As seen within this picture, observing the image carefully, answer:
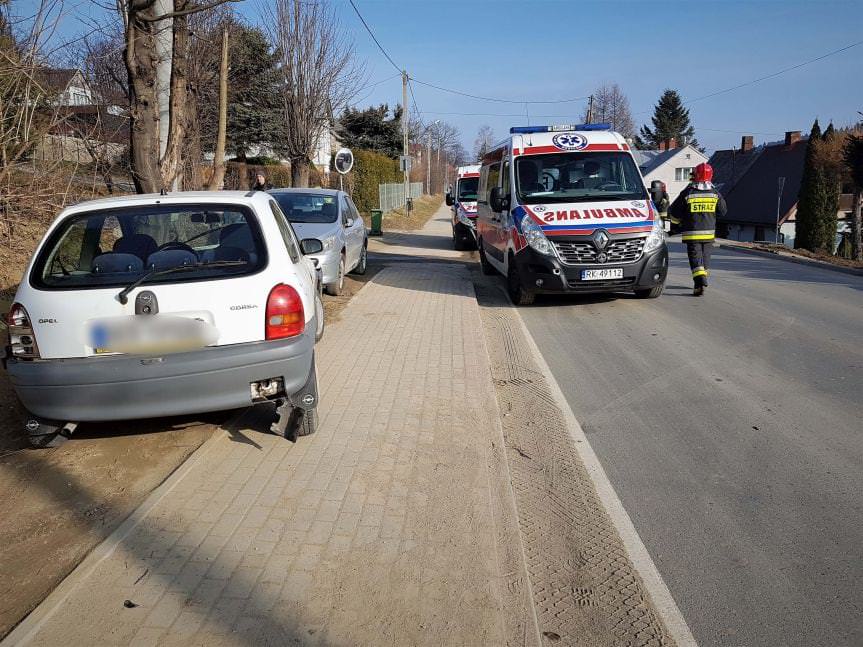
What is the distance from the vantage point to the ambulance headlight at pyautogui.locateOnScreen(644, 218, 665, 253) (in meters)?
10.0

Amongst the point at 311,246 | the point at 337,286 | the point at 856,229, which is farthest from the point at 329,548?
the point at 856,229

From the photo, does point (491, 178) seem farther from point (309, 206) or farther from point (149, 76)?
point (149, 76)

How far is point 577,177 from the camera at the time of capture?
35.7 ft

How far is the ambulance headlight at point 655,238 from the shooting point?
10008 millimetres

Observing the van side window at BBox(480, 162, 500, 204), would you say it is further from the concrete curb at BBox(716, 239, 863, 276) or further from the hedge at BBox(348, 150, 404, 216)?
the hedge at BBox(348, 150, 404, 216)

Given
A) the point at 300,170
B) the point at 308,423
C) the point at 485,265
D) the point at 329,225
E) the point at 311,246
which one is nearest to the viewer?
the point at 308,423

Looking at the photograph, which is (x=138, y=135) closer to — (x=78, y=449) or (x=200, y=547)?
(x=78, y=449)

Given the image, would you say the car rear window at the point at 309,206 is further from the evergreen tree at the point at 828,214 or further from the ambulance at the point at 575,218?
the evergreen tree at the point at 828,214

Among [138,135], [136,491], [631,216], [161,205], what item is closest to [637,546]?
[136,491]

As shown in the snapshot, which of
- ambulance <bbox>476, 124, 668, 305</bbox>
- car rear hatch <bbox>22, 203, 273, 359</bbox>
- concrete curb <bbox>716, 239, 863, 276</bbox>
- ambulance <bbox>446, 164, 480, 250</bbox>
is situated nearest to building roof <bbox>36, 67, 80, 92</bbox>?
car rear hatch <bbox>22, 203, 273, 359</bbox>

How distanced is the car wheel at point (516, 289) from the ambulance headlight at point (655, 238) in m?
1.77

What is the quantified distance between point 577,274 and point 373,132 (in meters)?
45.9

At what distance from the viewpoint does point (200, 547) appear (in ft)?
11.6

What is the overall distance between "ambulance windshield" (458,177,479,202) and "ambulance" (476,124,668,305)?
29.6ft
